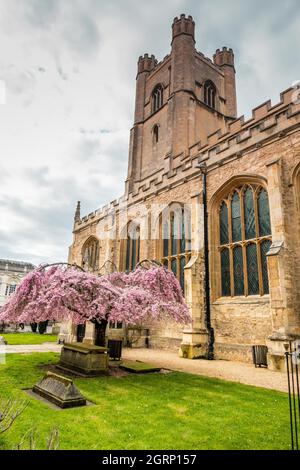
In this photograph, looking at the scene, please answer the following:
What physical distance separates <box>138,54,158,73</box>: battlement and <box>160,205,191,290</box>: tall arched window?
20.5 metres

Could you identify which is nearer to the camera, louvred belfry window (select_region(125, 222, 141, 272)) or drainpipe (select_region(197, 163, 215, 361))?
drainpipe (select_region(197, 163, 215, 361))

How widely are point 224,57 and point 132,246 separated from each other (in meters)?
22.4

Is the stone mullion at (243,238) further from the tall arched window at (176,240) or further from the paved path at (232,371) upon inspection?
the tall arched window at (176,240)

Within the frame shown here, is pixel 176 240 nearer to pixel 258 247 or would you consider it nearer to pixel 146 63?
pixel 258 247

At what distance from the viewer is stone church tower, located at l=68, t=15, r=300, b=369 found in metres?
10.4

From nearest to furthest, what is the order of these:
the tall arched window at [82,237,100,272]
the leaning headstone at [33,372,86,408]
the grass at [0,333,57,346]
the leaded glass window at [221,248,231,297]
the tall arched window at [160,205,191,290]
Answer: the leaning headstone at [33,372,86,408]
the leaded glass window at [221,248,231,297]
the tall arched window at [160,205,191,290]
the grass at [0,333,57,346]
the tall arched window at [82,237,100,272]

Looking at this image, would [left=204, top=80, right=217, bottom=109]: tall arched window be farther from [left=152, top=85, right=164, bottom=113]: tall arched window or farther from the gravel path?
the gravel path

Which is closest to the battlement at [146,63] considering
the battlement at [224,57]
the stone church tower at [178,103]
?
the stone church tower at [178,103]

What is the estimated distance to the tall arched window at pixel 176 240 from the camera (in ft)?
49.9

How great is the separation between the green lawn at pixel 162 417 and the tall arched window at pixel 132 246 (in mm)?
12163

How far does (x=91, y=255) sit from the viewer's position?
82.8 feet

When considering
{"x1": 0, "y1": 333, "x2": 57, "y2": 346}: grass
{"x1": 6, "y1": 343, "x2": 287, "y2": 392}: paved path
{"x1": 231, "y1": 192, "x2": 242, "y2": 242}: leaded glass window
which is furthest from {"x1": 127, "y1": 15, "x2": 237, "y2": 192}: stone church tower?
{"x1": 6, "y1": 343, "x2": 287, "y2": 392}: paved path

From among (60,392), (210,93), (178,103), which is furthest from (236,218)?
(210,93)
